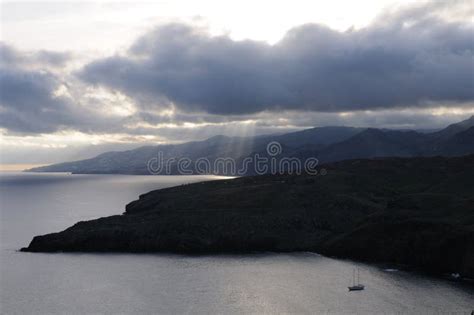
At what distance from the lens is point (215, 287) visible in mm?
123750

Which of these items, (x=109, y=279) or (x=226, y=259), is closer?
(x=109, y=279)

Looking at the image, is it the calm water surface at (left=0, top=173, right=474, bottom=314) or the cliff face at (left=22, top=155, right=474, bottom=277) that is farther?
the cliff face at (left=22, top=155, right=474, bottom=277)

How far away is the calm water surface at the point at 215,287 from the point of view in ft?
353

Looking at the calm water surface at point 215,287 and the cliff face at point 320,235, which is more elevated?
the cliff face at point 320,235

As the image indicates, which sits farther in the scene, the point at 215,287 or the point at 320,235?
the point at 320,235

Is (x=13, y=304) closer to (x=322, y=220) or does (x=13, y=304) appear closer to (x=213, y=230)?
(x=213, y=230)

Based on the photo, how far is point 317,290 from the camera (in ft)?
393

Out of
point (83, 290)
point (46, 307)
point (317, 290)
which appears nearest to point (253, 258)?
point (317, 290)

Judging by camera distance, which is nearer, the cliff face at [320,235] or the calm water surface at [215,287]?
the calm water surface at [215,287]

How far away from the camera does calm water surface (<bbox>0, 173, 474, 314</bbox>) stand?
108 m

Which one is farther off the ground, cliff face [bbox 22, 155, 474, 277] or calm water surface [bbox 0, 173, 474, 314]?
cliff face [bbox 22, 155, 474, 277]

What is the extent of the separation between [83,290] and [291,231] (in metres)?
85.5

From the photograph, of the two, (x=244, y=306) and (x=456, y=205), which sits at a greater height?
(x=456, y=205)

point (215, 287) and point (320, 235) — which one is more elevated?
point (320, 235)
